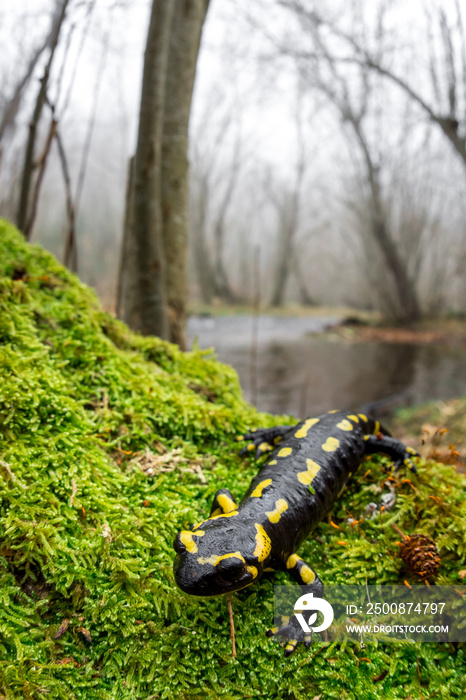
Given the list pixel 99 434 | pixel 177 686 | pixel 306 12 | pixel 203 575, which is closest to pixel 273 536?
pixel 203 575

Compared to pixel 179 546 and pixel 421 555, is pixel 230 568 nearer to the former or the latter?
pixel 179 546

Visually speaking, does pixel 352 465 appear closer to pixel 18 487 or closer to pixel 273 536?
pixel 273 536

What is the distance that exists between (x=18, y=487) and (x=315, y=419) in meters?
1.19

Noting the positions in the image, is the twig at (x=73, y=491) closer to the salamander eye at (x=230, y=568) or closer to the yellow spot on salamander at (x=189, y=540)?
the yellow spot on salamander at (x=189, y=540)

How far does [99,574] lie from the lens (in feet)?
3.97

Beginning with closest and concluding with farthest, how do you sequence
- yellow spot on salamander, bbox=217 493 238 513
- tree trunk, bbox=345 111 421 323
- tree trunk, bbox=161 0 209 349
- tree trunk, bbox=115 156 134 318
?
yellow spot on salamander, bbox=217 493 238 513 < tree trunk, bbox=115 156 134 318 < tree trunk, bbox=161 0 209 349 < tree trunk, bbox=345 111 421 323

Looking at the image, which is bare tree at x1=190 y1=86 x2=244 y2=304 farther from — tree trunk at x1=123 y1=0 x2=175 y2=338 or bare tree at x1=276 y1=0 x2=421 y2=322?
tree trunk at x1=123 y1=0 x2=175 y2=338

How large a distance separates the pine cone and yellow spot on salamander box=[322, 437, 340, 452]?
41 centimetres

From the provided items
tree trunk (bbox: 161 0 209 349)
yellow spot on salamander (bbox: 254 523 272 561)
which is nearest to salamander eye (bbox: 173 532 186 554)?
yellow spot on salamander (bbox: 254 523 272 561)

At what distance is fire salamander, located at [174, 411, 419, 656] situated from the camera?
1181mm

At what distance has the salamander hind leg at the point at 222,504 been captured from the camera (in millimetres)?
1432

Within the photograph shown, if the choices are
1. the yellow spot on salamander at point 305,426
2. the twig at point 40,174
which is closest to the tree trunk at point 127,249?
the twig at point 40,174

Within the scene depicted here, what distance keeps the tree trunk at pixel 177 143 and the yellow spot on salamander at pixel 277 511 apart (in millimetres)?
2432

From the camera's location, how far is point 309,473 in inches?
→ 61.3
